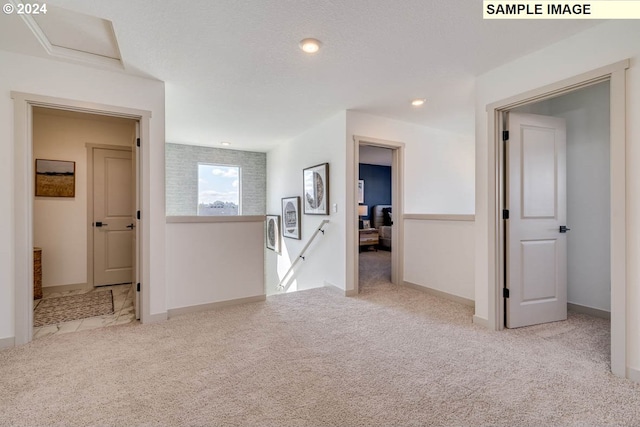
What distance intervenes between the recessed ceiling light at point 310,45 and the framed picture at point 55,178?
12.0ft

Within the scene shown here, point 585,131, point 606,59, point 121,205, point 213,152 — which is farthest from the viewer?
point 213,152

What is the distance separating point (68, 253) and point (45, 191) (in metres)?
0.84

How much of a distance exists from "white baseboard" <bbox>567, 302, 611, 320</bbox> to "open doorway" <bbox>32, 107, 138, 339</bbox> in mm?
4831

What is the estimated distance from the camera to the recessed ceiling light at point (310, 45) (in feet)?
7.60

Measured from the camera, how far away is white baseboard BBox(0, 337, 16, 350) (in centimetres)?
239

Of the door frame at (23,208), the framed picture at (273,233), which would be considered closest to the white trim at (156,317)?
the door frame at (23,208)

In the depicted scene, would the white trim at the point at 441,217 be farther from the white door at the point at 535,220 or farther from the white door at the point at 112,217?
the white door at the point at 112,217

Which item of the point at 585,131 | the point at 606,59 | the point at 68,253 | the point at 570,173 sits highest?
the point at 606,59

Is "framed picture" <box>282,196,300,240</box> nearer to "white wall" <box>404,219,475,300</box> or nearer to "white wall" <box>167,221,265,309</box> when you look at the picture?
"white wall" <box>167,221,265,309</box>

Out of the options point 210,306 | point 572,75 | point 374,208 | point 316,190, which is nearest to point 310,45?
point 572,75

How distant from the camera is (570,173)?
3.32 m

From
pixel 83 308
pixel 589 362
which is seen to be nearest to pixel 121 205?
pixel 83 308

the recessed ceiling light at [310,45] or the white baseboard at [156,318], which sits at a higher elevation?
the recessed ceiling light at [310,45]

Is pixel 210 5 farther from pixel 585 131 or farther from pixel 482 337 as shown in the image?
pixel 585 131
